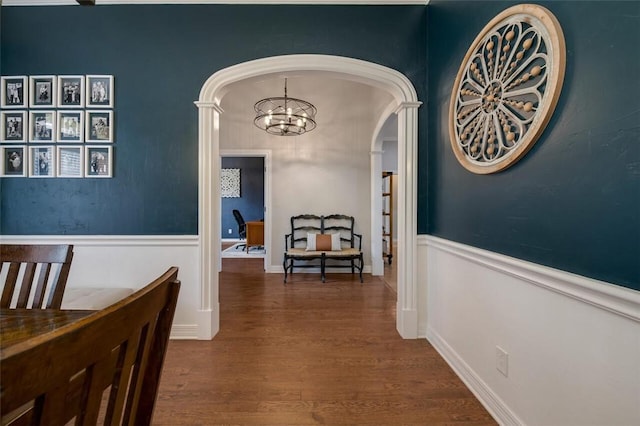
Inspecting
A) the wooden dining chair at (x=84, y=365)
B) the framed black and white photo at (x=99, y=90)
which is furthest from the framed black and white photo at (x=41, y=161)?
the wooden dining chair at (x=84, y=365)

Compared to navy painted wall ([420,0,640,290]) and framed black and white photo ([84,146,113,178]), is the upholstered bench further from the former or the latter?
navy painted wall ([420,0,640,290])

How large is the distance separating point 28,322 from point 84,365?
888 mm

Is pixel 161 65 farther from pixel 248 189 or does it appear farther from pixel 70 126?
pixel 248 189

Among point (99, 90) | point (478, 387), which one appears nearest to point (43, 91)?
point (99, 90)

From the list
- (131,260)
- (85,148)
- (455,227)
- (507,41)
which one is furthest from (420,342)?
(85,148)

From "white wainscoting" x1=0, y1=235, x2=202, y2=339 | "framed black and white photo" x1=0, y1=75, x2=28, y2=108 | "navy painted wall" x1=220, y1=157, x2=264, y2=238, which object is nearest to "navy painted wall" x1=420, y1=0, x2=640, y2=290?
"white wainscoting" x1=0, y1=235, x2=202, y2=339

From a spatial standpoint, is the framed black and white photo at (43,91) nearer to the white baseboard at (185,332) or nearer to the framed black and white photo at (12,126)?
the framed black and white photo at (12,126)

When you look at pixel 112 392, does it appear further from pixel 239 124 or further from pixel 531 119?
pixel 239 124

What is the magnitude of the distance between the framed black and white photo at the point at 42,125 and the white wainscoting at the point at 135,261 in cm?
86

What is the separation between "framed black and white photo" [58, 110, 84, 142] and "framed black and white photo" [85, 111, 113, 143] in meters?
0.05

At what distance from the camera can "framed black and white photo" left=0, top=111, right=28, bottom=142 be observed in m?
2.48

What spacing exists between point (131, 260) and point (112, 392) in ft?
7.50

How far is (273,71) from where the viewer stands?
2467mm

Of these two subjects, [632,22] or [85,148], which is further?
[85,148]
